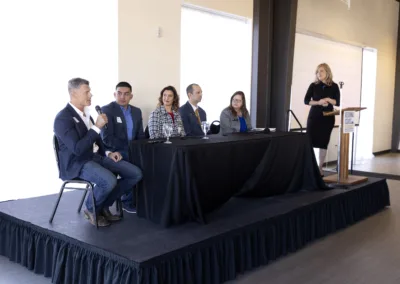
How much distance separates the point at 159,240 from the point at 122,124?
1463mm

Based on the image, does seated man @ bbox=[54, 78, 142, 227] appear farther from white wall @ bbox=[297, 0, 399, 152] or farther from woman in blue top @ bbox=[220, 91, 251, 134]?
white wall @ bbox=[297, 0, 399, 152]

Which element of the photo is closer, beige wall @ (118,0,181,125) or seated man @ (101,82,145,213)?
seated man @ (101,82,145,213)

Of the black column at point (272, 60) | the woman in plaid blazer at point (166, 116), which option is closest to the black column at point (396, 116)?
the black column at point (272, 60)

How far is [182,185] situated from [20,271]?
1.20 meters

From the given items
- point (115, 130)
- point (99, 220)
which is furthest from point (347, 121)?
point (99, 220)

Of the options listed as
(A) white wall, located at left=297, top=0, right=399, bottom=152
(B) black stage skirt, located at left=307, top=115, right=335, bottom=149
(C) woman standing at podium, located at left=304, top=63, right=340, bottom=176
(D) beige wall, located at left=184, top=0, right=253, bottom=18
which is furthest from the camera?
(A) white wall, located at left=297, top=0, right=399, bottom=152

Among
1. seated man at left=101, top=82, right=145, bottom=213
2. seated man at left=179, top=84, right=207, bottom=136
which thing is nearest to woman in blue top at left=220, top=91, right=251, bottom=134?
seated man at left=179, top=84, right=207, bottom=136

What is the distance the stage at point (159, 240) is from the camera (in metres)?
2.33

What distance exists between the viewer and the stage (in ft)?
7.63

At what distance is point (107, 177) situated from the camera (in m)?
2.80

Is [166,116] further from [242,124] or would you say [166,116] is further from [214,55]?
[214,55]

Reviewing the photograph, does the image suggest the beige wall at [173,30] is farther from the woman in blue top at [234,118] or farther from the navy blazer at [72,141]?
the navy blazer at [72,141]

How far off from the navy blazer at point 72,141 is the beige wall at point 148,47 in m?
1.50

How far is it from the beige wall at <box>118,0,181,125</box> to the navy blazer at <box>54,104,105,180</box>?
4.91 ft
